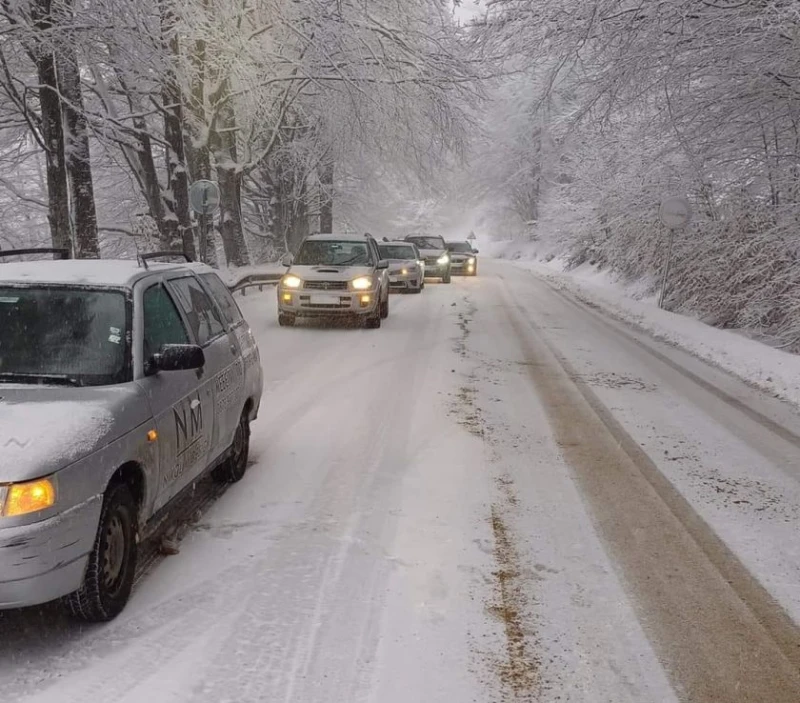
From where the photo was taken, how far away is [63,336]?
414 cm

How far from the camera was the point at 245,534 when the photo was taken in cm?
470

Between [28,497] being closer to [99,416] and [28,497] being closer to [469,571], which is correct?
[99,416]

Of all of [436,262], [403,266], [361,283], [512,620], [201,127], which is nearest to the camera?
[512,620]

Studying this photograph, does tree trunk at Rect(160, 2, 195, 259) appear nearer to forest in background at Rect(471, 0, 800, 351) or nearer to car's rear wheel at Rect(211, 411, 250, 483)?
Answer: forest in background at Rect(471, 0, 800, 351)

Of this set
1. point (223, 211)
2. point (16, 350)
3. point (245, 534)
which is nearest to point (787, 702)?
point (245, 534)

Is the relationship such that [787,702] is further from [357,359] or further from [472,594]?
[357,359]

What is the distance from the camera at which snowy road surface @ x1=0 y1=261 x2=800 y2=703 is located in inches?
127

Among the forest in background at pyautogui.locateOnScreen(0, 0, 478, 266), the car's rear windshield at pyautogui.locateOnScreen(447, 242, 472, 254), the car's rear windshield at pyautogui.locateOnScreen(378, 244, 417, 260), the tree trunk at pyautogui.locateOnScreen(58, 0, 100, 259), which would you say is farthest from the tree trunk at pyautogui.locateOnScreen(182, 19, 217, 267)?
the car's rear windshield at pyautogui.locateOnScreen(447, 242, 472, 254)

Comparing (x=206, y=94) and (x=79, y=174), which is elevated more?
(x=206, y=94)

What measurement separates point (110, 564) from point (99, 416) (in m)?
0.77

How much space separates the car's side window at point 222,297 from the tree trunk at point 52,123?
8.52 metres

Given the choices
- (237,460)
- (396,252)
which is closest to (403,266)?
(396,252)

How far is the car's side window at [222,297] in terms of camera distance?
19.1ft

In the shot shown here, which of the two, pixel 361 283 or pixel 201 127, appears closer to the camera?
pixel 361 283
